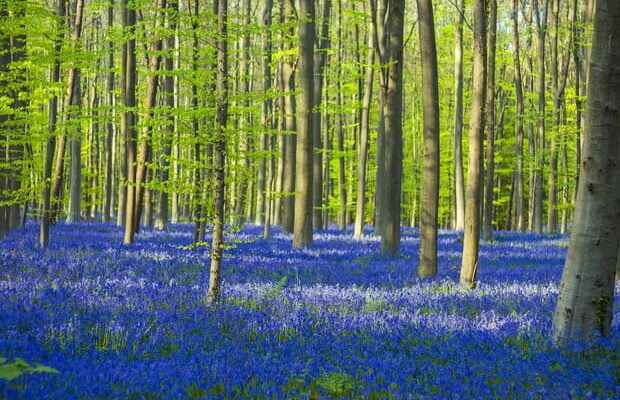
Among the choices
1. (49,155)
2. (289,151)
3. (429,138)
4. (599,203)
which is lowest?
(599,203)

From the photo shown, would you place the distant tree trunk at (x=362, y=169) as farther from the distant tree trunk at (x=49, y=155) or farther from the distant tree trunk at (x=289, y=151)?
the distant tree trunk at (x=49, y=155)

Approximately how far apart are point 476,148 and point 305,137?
7.17 m

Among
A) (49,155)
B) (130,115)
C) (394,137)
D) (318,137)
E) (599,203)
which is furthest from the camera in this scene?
(318,137)

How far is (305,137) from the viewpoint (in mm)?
18578

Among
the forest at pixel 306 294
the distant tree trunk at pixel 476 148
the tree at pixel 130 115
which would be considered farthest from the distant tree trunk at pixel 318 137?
the distant tree trunk at pixel 476 148

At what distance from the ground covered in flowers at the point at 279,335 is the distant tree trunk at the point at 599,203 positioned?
392mm

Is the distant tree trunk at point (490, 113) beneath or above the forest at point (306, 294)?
above

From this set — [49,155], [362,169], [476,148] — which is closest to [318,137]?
[362,169]

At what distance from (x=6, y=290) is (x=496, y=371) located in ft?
22.6

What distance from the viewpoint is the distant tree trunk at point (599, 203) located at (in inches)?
289

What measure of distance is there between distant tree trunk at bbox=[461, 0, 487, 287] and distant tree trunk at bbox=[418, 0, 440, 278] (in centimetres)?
147

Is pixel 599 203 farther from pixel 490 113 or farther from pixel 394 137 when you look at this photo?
pixel 394 137

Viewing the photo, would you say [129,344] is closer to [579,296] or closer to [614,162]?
[579,296]

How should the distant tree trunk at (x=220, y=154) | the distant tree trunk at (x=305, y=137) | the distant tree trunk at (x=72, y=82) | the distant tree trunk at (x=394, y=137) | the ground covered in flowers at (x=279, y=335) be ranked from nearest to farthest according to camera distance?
1. the ground covered in flowers at (x=279, y=335)
2. the distant tree trunk at (x=220, y=154)
3. the distant tree trunk at (x=72, y=82)
4. the distant tree trunk at (x=394, y=137)
5. the distant tree trunk at (x=305, y=137)
